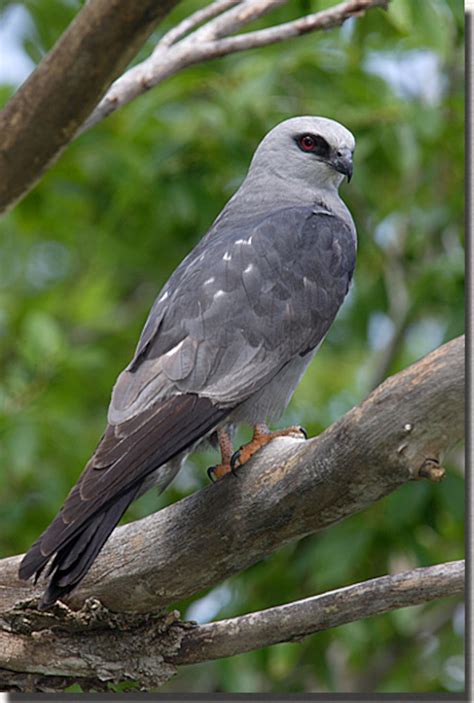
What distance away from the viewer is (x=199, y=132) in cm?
386

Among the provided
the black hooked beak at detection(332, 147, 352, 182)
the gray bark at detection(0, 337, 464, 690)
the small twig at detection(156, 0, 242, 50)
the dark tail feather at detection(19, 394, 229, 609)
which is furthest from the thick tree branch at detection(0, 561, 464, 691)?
the small twig at detection(156, 0, 242, 50)

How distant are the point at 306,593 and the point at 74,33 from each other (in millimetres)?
2160

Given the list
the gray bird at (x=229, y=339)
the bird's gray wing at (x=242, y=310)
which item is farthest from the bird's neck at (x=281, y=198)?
the bird's gray wing at (x=242, y=310)

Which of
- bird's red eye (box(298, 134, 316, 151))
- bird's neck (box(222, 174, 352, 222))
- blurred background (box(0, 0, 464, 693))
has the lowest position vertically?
blurred background (box(0, 0, 464, 693))

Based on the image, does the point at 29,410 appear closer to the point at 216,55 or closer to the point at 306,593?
the point at 306,593

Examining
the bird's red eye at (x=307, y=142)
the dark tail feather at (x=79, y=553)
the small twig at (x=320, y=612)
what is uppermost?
the dark tail feather at (x=79, y=553)

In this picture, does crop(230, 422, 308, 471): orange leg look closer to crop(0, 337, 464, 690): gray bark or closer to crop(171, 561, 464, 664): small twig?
crop(0, 337, 464, 690): gray bark

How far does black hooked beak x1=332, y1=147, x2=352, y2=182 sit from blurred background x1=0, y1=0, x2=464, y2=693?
638 mm

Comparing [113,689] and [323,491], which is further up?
[323,491]

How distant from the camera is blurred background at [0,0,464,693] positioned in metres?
3.53

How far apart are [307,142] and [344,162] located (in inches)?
5.6

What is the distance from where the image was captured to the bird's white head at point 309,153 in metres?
2.67

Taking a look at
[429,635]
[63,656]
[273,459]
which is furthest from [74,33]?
[429,635]

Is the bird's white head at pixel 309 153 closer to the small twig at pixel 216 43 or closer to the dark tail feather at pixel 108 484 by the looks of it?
the small twig at pixel 216 43
